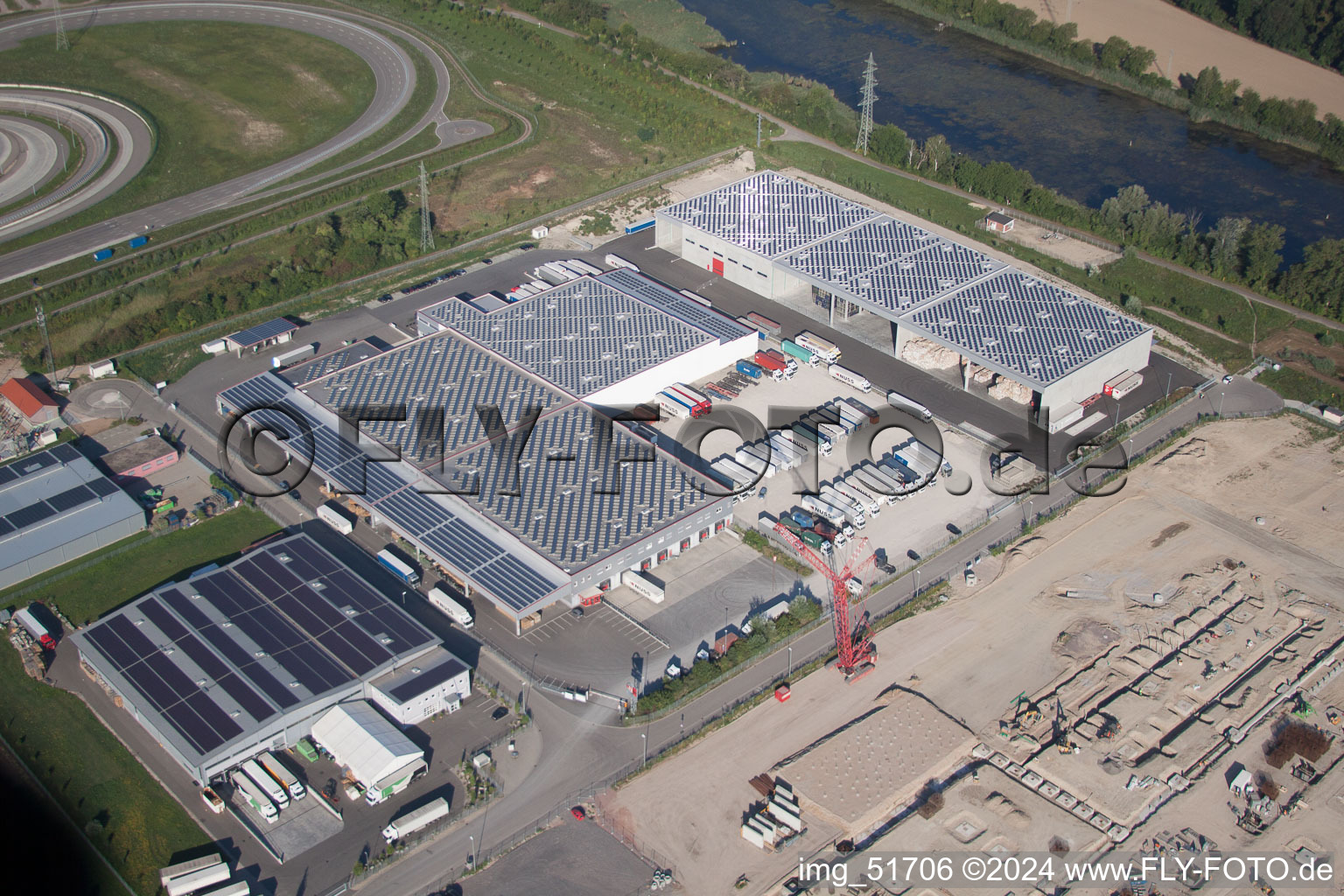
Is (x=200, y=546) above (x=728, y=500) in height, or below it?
below

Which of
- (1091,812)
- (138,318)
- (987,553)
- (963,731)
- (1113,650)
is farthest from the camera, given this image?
(138,318)

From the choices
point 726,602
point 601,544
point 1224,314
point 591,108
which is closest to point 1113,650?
point 726,602

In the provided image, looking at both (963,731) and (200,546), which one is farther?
(200,546)

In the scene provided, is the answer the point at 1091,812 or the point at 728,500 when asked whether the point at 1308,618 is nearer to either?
the point at 1091,812

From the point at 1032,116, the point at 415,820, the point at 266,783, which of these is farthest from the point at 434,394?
the point at 1032,116

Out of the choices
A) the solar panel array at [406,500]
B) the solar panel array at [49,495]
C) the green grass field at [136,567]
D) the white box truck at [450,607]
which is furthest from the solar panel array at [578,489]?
the solar panel array at [49,495]

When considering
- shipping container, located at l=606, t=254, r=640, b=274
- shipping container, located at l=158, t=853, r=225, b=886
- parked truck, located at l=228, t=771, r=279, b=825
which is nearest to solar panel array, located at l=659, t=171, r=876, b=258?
shipping container, located at l=606, t=254, r=640, b=274
